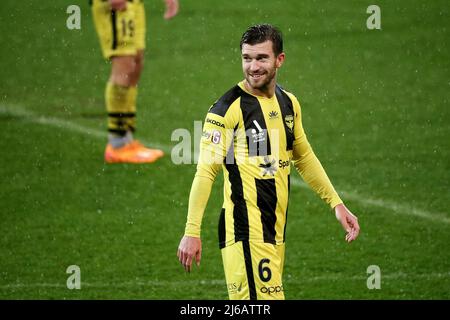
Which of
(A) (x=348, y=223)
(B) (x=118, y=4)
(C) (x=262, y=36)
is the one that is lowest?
(A) (x=348, y=223)

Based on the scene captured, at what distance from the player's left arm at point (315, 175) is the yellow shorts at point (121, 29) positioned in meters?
4.96

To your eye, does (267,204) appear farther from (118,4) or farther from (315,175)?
(118,4)

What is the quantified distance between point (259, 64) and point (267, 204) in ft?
2.30

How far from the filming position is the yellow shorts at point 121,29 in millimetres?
10336

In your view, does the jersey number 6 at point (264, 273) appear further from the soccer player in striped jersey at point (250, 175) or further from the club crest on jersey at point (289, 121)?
the club crest on jersey at point (289, 121)

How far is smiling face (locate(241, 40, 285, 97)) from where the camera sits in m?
5.25

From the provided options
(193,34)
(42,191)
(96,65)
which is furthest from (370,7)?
(42,191)

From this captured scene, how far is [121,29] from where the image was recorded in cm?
1032

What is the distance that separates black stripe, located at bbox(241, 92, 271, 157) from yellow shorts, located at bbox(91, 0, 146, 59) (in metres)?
5.16
